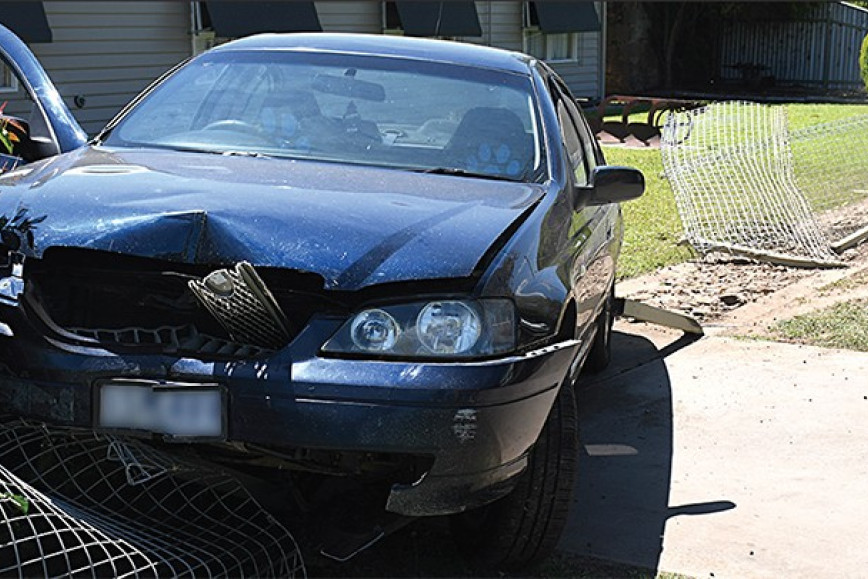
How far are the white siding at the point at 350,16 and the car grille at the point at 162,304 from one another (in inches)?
654

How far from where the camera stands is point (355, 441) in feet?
11.5

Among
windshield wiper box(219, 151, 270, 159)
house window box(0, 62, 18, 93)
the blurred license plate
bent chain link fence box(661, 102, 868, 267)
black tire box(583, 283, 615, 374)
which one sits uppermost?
windshield wiper box(219, 151, 270, 159)

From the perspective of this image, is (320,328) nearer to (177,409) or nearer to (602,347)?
(177,409)

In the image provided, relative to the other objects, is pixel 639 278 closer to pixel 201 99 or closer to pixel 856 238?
pixel 856 238

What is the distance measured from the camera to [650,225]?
11.5m

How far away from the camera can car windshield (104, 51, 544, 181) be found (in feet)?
16.1

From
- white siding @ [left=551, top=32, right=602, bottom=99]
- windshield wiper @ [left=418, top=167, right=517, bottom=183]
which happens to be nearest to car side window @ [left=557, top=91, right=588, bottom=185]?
windshield wiper @ [left=418, top=167, right=517, bottom=183]

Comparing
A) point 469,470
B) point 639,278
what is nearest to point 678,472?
point 469,470

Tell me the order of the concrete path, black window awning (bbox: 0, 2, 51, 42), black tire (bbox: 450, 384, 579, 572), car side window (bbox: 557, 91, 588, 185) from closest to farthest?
black tire (bbox: 450, 384, 579, 572)
the concrete path
car side window (bbox: 557, 91, 588, 185)
black window awning (bbox: 0, 2, 51, 42)

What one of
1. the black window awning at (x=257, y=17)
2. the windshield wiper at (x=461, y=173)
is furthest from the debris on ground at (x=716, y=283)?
the black window awning at (x=257, y=17)

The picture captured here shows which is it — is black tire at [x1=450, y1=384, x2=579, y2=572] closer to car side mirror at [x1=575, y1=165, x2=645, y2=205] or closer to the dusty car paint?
the dusty car paint

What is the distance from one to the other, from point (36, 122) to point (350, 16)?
52.6ft

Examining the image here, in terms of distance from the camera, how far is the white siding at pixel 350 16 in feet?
66.4

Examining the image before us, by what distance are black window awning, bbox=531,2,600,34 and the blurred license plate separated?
74.5 feet
